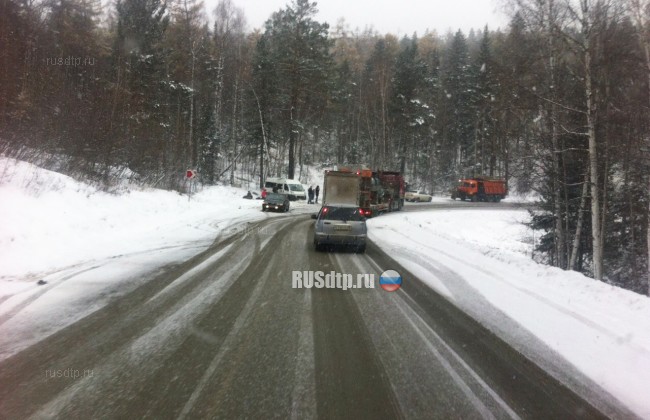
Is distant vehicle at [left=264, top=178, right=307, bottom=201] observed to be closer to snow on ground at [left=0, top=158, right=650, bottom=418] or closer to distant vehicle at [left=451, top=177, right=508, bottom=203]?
snow on ground at [left=0, top=158, right=650, bottom=418]

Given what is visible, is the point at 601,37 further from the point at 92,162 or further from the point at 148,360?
the point at 92,162

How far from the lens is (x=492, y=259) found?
11898mm

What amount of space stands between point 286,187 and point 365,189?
13433 mm

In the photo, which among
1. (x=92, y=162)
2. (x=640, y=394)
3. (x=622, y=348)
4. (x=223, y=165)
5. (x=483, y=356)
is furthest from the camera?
(x=223, y=165)

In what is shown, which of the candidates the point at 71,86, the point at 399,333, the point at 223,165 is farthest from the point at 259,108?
the point at 399,333

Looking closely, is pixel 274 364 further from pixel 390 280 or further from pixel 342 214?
pixel 342 214

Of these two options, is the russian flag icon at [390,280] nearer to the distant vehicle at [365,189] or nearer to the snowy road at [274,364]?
the snowy road at [274,364]

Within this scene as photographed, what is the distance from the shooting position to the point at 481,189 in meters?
47.9

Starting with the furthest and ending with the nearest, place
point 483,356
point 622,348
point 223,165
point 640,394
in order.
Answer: point 223,165
point 622,348
point 483,356
point 640,394

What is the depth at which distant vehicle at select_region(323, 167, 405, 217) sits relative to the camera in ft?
73.8

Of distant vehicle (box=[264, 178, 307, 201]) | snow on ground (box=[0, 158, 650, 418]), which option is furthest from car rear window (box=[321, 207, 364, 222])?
distant vehicle (box=[264, 178, 307, 201])

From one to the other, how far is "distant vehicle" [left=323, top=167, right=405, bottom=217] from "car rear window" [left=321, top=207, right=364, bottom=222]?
4117 millimetres

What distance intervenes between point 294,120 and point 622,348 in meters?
34.7

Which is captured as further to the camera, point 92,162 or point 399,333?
point 92,162
